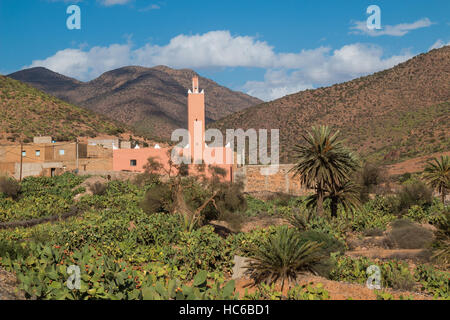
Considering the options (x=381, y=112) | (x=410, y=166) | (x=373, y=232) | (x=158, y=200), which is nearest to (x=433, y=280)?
(x=373, y=232)

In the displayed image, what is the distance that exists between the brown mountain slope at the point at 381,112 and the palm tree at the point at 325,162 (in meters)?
→ 34.7

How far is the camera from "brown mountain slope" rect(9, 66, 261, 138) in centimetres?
9938

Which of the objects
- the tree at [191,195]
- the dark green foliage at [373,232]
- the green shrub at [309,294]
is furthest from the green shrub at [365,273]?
the tree at [191,195]

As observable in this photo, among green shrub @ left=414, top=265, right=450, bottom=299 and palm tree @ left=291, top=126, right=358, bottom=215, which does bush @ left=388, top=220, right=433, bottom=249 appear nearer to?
palm tree @ left=291, top=126, right=358, bottom=215

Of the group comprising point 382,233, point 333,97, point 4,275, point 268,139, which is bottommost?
point 382,233

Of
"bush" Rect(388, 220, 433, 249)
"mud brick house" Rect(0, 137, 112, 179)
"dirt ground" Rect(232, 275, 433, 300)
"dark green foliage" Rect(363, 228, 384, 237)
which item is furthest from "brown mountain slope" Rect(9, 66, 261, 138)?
"dirt ground" Rect(232, 275, 433, 300)

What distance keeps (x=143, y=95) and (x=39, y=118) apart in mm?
58333

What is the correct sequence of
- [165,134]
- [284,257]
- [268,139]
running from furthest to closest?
[165,134], [268,139], [284,257]

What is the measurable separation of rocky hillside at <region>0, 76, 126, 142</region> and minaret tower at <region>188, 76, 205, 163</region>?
935 inches

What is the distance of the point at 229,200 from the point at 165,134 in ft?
237

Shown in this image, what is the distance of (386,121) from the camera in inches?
2298
